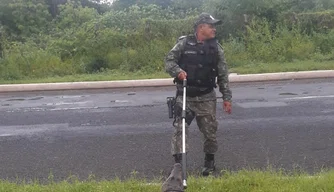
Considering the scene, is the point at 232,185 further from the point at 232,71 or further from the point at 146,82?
the point at 232,71

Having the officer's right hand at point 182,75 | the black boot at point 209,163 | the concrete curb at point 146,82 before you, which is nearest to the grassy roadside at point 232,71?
the concrete curb at point 146,82

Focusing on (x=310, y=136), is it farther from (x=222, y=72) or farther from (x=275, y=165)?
(x=222, y=72)

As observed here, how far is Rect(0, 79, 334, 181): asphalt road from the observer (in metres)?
6.48

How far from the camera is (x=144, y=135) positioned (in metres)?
8.06

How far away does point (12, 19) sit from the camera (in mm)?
28688

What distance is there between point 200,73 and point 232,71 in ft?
29.9

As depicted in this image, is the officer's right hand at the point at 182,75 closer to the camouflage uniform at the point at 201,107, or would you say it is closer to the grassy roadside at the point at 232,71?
the camouflage uniform at the point at 201,107

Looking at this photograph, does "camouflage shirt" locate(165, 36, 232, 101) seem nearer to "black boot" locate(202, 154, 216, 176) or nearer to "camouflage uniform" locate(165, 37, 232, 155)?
"camouflage uniform" locate(165, 37, 232, 155)

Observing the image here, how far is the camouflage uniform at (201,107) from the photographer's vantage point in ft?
19.0

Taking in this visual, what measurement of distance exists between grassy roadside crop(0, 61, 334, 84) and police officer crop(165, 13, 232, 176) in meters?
8.49

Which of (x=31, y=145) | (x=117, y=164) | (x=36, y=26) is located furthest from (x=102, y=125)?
(x=36, y=26)

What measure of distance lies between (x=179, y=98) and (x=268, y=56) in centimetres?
1076

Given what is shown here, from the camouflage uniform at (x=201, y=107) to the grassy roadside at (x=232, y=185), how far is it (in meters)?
0.59

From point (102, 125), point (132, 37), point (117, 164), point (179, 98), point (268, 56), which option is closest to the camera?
point (179, 98)
